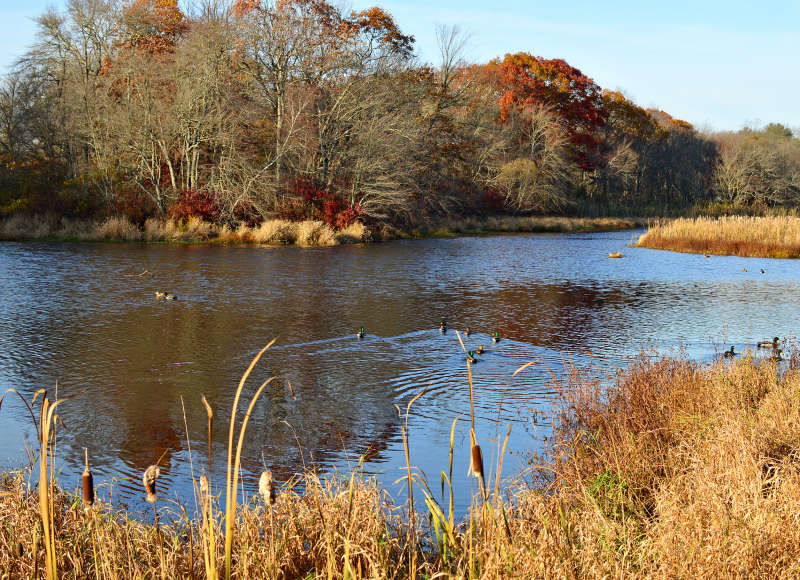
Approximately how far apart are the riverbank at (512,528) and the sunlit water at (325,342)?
101 centimetres

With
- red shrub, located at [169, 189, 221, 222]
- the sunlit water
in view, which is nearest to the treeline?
red shrub, located at [169, 189, 221, 222]

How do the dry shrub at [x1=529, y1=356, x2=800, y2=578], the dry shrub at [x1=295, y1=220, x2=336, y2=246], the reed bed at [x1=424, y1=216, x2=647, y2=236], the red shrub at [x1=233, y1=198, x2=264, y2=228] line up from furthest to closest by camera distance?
the reed bed at [x1=424, y1=216, x2=647, y2=236] → the red shrub at [x1=233, y1=198, x2=264, y2=228] → the dry shrub at [x1=295, y1=220, x2=336, y2=246] → the dry shrub at [x1=529, y1=356, x2=800, y2=578]

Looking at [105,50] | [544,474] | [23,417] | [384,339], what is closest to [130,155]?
[105,50]

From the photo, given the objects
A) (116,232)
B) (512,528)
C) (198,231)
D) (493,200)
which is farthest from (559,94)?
(512,528)

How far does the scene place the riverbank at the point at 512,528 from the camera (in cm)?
370

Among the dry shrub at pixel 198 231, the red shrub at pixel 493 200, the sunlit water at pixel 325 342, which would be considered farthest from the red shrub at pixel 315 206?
the red shrub at pixel 493 200

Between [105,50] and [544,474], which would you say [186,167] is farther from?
[544,474]

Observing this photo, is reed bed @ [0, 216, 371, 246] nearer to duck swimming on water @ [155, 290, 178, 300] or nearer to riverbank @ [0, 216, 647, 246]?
riverbank @ [0, 216, 647, 246]

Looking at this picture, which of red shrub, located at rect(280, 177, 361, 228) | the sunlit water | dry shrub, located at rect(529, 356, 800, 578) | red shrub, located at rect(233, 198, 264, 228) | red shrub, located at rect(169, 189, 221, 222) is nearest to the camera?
dry shrub, located at rect(529, 356, 800, 578)

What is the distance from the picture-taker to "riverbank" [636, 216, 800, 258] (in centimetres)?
3081

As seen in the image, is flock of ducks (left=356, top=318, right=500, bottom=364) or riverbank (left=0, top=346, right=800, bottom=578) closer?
riverbank (left=0, top=346, right=800, bottom=578)

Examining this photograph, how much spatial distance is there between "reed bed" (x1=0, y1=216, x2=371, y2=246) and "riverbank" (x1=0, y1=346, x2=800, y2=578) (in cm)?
2867

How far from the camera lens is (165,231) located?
113 feet

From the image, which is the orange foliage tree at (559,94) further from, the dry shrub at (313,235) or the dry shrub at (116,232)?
the dry shrub at (116,232)
